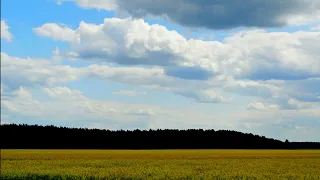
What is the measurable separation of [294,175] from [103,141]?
12590cm

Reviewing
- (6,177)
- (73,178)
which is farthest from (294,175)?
(6,177)

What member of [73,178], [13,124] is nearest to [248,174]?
[73,178]

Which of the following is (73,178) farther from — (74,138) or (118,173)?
(74,138)

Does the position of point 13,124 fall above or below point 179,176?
above

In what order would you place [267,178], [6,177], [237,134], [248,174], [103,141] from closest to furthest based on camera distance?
[267,178]
[248,174]
[6,177]
[103,141]
[237,134]

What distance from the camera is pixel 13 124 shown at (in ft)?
528

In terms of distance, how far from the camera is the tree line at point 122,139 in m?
154

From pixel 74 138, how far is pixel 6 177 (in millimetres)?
120610

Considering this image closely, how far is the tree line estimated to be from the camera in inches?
6083

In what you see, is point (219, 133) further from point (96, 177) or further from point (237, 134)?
point (96, 177)

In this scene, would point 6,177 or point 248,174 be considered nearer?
point 248,174

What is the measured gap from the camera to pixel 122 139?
159 m

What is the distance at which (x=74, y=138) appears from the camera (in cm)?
15988

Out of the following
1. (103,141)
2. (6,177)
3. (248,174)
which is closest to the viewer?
(248,174)
